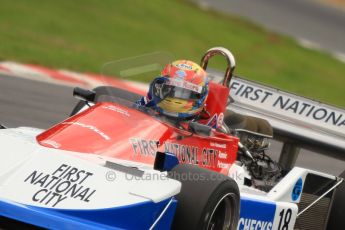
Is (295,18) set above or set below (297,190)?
above

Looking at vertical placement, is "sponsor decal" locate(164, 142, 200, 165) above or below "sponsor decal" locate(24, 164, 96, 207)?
above

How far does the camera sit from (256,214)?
640cm

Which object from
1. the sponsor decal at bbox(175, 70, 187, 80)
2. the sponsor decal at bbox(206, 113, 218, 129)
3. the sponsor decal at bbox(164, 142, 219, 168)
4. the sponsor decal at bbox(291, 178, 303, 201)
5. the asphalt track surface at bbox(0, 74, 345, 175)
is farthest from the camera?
the asphalt track surface at bbox(0, 74, 345, 175)

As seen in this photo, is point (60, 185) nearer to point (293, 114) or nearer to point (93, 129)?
point (93, 129)

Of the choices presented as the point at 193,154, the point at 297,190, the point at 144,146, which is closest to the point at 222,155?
the point at 193,154

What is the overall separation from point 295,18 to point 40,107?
47.7ft

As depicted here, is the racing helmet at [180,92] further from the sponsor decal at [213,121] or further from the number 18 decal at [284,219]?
the number 18 decal at [284,219]

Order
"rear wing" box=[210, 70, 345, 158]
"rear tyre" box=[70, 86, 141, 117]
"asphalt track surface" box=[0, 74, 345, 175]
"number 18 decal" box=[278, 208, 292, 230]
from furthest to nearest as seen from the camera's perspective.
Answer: "asphalt track surface" box=[0, 74, 345, 175] → "rear wing" box=[210, 70, 345, 158] → "rear tyre" box=[70, 86, 141, 117] → "number 18 decal" box=[278, 208, 292, 230]

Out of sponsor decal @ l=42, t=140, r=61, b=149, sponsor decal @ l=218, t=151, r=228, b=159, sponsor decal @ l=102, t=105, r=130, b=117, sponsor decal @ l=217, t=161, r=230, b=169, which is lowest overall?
sponsor decal @ l=217, t=161, r=230, b=169

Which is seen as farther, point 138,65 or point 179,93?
point 138,65

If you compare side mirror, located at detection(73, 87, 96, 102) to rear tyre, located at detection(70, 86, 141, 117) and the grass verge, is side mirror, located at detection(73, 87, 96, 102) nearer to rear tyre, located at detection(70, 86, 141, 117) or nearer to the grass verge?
rear tyre, located at detection(70, 86, 141, 117)

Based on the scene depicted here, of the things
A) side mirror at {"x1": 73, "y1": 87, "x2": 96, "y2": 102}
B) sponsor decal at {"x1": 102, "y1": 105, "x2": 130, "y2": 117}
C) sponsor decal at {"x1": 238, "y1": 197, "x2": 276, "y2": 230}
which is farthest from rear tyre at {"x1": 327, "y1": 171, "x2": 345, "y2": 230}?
side mirror at {"x1": 73, "y1": 87, "x2": 96, "y2": 102}

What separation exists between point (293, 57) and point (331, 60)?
3.88 ft

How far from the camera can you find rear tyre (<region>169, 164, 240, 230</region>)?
5.51 metres
